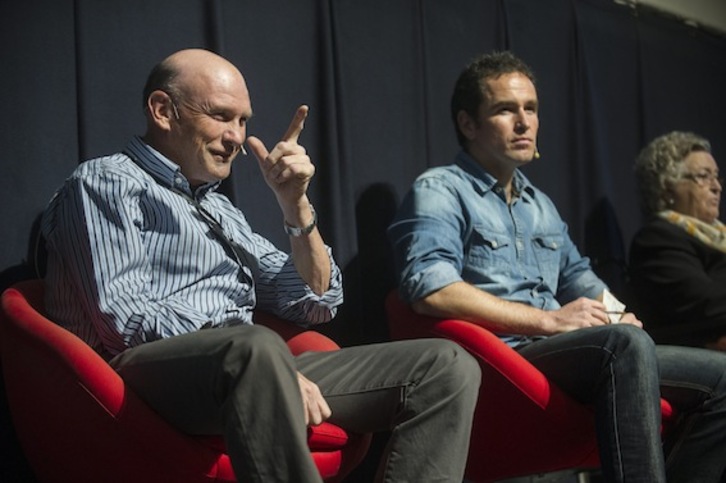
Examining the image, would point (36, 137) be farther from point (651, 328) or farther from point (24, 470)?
point (651, 328)

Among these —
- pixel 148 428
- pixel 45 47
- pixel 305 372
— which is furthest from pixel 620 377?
pixel 45 47

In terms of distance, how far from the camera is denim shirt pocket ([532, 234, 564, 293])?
314 cm

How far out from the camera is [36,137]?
8.64ft

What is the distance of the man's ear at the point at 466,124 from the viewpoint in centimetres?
326

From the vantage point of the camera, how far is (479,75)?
10.7ft

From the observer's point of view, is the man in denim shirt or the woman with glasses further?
the woman with glasses

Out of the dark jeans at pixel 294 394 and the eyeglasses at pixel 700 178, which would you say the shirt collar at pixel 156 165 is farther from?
the eyeglasses at pixel 700 178

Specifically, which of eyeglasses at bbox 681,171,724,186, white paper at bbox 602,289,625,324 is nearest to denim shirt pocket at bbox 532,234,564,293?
white paper at bbox 602,289,625,324

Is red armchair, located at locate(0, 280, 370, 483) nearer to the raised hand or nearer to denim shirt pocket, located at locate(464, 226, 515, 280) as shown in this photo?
the raised hand

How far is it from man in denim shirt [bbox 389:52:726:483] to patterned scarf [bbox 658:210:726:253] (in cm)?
57

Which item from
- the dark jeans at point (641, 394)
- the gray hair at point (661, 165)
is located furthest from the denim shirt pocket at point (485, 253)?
the gray hair at point (661, 165)

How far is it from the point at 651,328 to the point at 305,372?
1.69m

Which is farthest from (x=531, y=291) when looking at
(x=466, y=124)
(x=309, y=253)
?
(x=309, y=253)

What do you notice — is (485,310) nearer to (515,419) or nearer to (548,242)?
(515,419)
